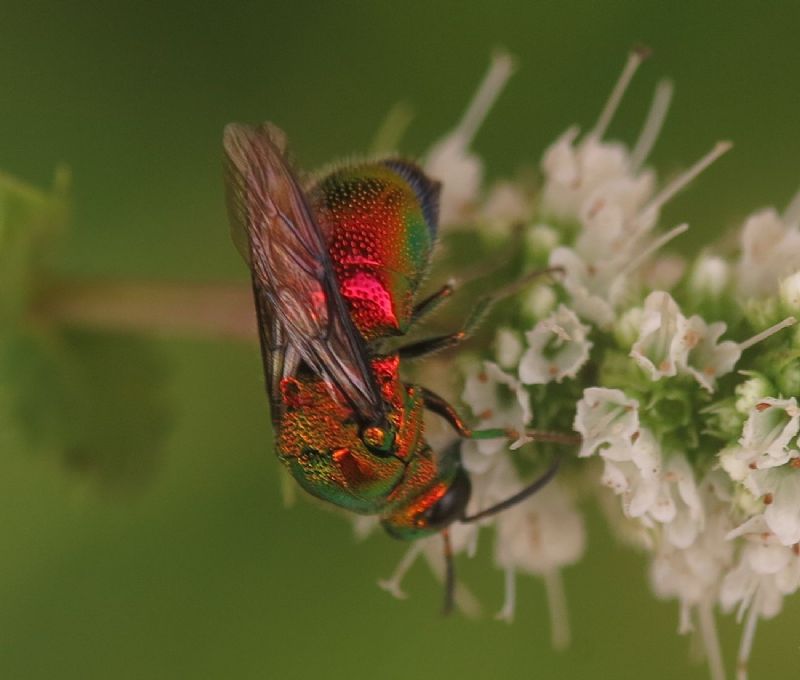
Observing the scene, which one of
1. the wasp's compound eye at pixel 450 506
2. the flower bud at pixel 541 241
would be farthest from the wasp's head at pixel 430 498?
the flower bud at pixel 541 241

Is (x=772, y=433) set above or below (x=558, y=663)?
above

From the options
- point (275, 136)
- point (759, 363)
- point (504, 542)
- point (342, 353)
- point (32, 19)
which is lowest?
point (504, 542)

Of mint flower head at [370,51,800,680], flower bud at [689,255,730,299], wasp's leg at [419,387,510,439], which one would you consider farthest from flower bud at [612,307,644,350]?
wasp's leg at [419,387,510,439]

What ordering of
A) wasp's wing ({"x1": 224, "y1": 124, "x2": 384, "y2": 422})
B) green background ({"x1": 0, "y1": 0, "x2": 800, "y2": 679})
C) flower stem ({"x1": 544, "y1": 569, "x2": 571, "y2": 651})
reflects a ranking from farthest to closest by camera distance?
green background ({"x1": 0, "y1": 0, "x2": 800, "y2": 679}) < flower stem ({"x1": 544, "y1": 569, "x2": 571, "y2": 651}) < wasp's wing ({"x1": 224, "y1": 124, "x2": 384, "y2": 422})

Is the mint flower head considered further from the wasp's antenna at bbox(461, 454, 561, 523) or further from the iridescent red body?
the iridescent red body

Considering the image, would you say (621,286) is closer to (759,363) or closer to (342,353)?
(759,363)

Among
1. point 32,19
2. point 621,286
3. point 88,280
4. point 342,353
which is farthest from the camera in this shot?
point 32,19

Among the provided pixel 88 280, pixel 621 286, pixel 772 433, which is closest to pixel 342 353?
pixel 621 286
